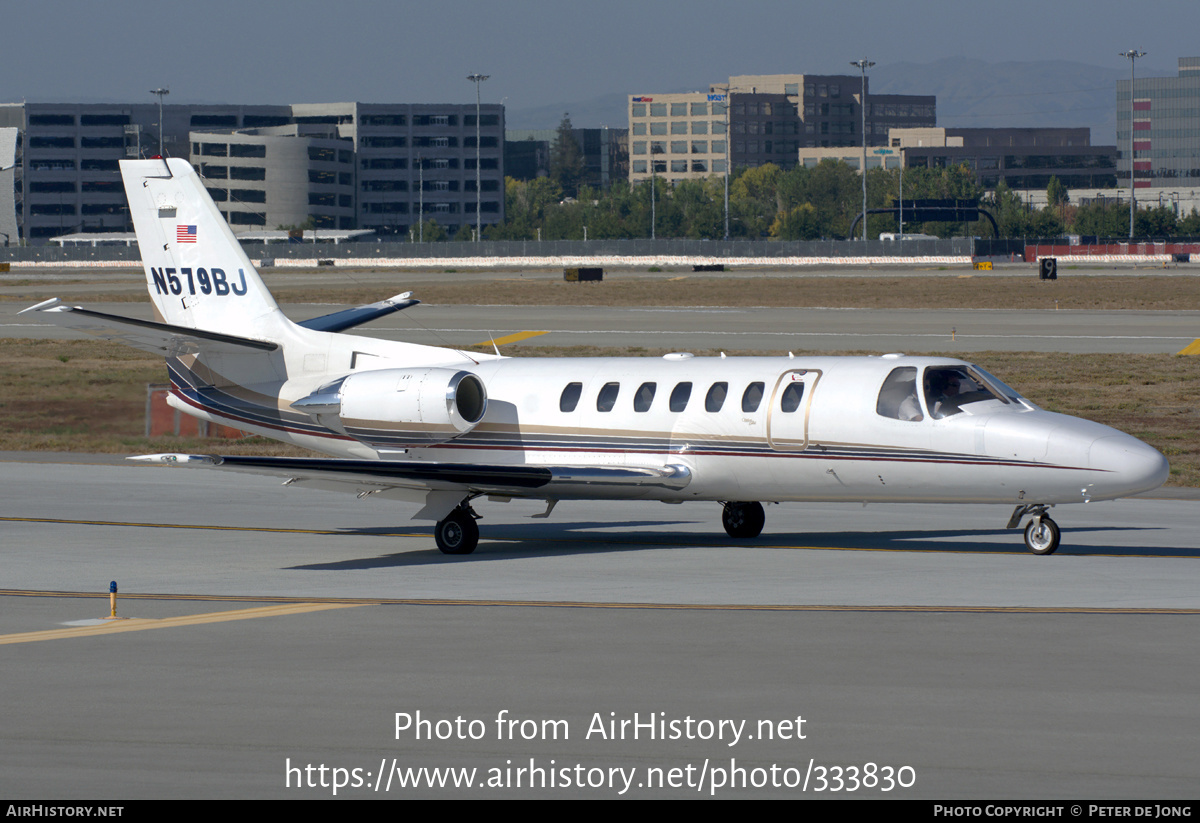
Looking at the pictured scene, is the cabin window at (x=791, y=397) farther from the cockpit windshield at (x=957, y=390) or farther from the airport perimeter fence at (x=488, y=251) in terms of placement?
the airport perimeter fence at (x=488, y=251)

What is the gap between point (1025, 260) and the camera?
165 metres

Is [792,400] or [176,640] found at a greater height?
[792,400]

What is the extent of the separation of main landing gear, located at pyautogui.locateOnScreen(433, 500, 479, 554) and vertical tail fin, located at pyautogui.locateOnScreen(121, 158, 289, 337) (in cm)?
616

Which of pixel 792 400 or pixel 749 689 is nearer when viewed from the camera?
pixel 749 689

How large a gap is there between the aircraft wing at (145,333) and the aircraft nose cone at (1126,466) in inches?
553

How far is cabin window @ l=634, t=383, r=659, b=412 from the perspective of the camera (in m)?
23.7

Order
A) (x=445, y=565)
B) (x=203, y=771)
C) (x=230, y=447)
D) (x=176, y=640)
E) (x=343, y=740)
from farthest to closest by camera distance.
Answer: (x=230, y=447) < (x=445, y=565) < (x=176, y=640) < (x=343, y=740) < (x=203, y=771)

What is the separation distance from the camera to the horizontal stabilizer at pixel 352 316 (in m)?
27.8

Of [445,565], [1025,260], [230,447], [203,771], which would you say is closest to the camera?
[203,771]

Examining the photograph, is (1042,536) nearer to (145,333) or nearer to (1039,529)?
(1039,529)

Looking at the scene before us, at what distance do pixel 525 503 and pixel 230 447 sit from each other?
10.9m

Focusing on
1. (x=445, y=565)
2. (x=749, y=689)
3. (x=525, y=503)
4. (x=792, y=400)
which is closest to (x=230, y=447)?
(x=525, y=503)

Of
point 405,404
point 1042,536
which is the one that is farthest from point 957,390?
point 405,404

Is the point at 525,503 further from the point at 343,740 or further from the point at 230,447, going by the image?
→ the point at 343,740
